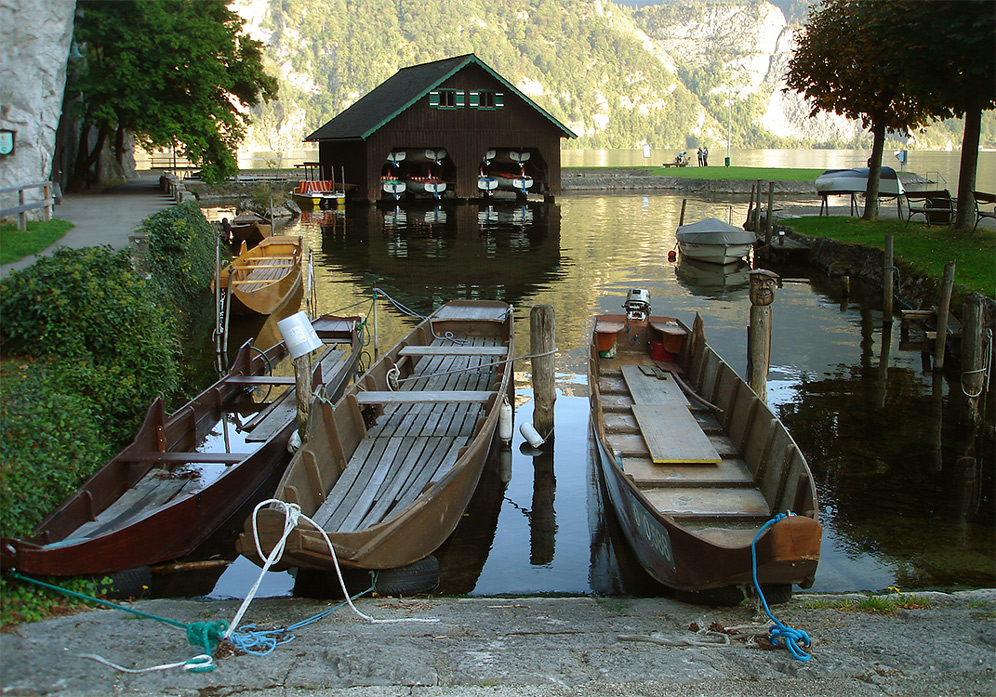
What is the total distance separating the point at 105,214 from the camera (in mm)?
25922

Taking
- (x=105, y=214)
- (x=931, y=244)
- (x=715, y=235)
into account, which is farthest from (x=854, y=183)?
(x=105, y=214)

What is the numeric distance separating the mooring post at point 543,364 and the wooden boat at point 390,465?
504mm

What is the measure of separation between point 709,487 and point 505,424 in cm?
400

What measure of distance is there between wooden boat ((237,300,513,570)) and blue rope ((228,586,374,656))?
57 cm

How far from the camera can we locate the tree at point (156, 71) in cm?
3266

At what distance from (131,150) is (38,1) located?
34913 millimetres

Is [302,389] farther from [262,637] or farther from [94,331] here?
[262,637]

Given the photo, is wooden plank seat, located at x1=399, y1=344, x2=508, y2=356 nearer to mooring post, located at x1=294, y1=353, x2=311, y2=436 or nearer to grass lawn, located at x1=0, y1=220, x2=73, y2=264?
mooring post, located at x1=294, y1=353, x2=311, y2=436

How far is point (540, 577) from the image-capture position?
9469mm

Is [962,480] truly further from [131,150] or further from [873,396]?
[131,150]

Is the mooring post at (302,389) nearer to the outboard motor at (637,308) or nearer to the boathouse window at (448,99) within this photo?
the outboard motor at (637,308)

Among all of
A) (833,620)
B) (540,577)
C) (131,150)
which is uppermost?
(131,150)

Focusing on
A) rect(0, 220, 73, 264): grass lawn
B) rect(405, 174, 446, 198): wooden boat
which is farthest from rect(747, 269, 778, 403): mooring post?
rect(405, 174, 446, 198): wooden boat

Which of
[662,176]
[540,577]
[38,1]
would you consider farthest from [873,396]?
[662,176]
